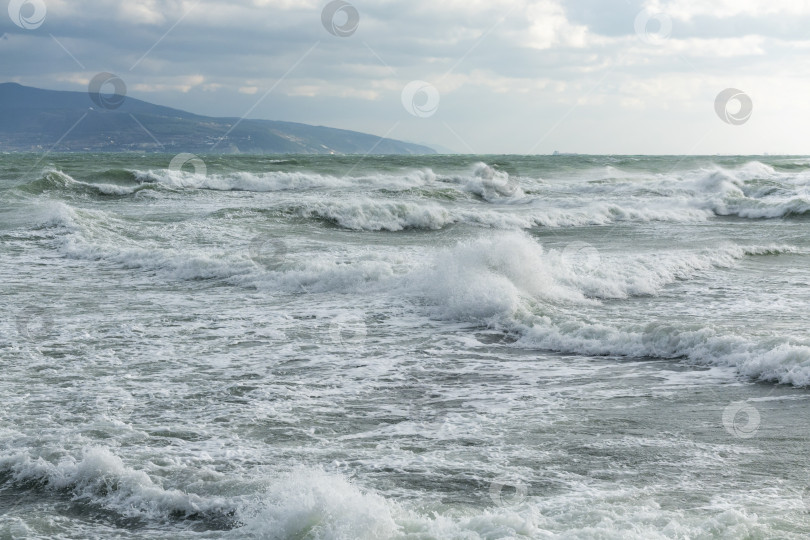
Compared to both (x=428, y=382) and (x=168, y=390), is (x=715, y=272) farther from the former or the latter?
(x=168, y=390)

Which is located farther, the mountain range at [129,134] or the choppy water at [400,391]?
the mountain range at [129,134]

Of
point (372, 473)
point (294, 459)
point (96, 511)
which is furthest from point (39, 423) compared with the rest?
point (372, 473)

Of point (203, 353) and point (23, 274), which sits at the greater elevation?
point (23, 274)

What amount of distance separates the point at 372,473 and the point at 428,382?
249 cm

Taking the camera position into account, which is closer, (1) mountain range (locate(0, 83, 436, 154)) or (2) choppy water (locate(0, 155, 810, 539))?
(2) choppy water (locate(0, 155, 810, 539))

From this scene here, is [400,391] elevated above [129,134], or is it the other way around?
[129,134]

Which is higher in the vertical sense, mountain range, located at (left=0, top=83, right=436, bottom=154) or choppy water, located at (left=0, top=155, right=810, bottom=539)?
mountain range, located at (left=0, top=83, right=436, bottom=154)

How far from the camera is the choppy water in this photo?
15.6 ft

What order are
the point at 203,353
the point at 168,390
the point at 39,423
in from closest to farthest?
the point at 39,423
the point at 168,390
the point at 203,353

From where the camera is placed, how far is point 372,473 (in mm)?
5340

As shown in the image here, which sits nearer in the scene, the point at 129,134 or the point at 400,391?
the point at 400,391

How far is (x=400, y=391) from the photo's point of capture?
24.5ft

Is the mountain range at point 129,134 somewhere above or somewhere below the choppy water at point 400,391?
above

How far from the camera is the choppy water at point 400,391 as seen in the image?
4742 millimetres
